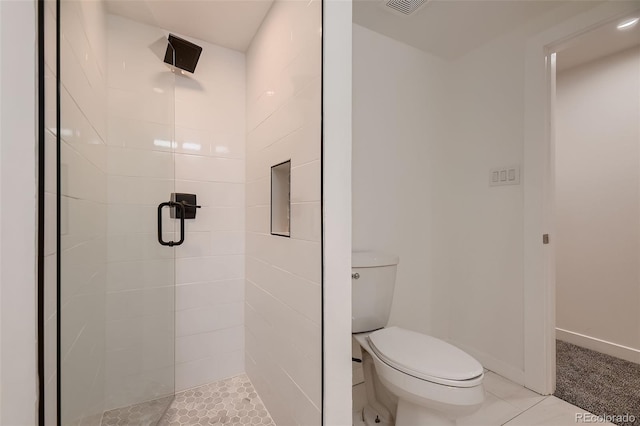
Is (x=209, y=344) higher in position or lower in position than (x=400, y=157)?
lower

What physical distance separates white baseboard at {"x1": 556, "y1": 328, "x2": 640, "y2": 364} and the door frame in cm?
105

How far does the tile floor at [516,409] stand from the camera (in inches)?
62.7

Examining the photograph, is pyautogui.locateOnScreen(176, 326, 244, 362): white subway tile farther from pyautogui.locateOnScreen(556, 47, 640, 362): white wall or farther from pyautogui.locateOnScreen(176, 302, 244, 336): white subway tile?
pyautogui.locateOnScreen(556, 47, 640, 362): white wall

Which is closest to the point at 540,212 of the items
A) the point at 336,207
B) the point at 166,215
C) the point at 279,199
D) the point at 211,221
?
the point at 336,207

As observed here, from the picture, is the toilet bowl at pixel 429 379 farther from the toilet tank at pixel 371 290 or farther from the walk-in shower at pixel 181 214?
the walk-in shower at pixel 181 214

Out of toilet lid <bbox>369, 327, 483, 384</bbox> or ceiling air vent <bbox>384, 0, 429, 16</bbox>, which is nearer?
toilet lid <bbox>369, 327, 483, 384</bbox>

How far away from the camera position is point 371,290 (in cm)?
166

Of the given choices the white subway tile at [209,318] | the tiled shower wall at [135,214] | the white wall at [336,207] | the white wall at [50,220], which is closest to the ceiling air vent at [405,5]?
the white wall at [336,207]

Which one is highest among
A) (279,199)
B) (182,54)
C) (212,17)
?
(212,17)

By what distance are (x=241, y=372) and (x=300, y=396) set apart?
3.05 ft

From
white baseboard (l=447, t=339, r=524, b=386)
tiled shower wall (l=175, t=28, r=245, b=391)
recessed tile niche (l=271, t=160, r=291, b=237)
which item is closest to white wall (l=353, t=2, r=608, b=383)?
white baseboard (l=447, t=339, r=524, b=386)

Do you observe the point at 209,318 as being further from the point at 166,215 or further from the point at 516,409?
the point at 516,409

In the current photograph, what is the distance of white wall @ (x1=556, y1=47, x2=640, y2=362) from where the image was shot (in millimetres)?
2344

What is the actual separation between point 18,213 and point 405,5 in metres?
2.06
